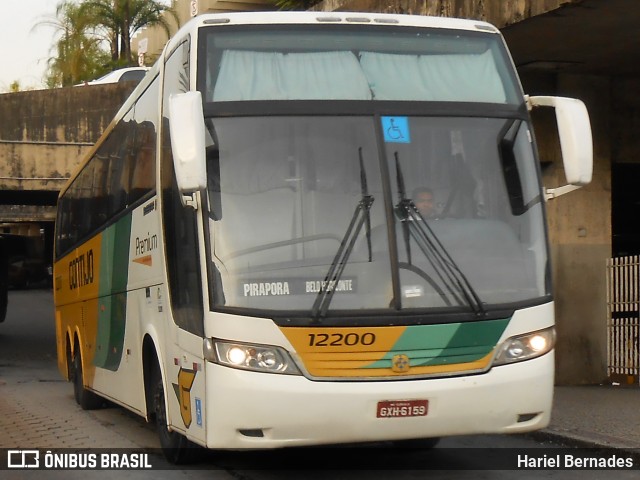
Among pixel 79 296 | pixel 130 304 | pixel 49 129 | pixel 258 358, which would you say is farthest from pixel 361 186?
pixel 49 129

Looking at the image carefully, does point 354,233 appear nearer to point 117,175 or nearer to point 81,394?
point 117,175

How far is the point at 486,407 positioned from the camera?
7770 millimetres

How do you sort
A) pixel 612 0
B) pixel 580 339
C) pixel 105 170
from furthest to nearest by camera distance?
pixel 580 339 → pixel 105 170 → pixel 612 0

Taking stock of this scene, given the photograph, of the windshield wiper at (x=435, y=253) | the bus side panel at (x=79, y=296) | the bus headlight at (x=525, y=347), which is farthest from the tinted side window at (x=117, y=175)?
the bus headlight at (x=525, y=347)

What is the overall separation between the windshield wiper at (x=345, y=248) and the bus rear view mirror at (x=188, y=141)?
1.00 m

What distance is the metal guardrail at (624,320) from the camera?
1598 cm

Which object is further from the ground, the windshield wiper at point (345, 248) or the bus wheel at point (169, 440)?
the windshield wiper at point (345, 248)

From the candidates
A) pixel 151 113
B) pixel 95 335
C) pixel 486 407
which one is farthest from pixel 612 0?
pixel 95 335

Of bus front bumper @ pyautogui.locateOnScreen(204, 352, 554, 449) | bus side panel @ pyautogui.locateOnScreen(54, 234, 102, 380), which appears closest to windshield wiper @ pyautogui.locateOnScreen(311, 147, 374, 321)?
bus front bumper @ pyautogui.locateOnScreen(204, 352, 554, 449)

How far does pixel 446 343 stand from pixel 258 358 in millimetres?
1233

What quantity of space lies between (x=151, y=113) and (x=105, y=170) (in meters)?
2.97

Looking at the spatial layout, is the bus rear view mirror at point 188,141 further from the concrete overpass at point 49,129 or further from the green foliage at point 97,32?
the green foliage at point 97,32

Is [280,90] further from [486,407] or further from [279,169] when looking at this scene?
[486,407]

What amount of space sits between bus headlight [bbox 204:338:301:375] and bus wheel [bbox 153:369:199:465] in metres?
1.99
